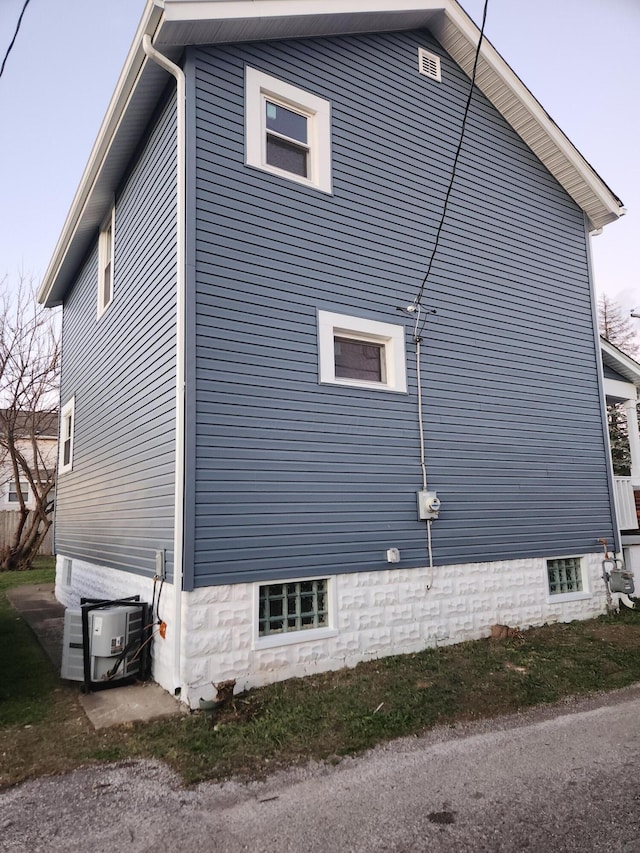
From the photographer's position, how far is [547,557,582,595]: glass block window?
28.8 feet

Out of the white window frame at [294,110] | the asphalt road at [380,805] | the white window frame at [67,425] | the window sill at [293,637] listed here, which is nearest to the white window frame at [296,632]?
the window sill at [293,637]

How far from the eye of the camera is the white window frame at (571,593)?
336 inches

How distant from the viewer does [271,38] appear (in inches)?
281

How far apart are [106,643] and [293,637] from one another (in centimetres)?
190

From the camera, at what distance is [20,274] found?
20.5 metres

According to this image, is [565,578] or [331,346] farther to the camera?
[565,578]

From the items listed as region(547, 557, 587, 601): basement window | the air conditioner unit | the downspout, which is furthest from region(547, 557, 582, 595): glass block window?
the air conditioner unit

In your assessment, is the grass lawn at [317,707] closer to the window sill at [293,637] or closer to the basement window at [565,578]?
the window sill at [293,637]

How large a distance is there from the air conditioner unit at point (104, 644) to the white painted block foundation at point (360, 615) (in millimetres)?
260

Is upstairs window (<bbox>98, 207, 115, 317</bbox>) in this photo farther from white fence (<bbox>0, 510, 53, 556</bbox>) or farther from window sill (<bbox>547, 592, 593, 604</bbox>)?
white fence (<bbox>0, 510, 53, 556</bbox>)

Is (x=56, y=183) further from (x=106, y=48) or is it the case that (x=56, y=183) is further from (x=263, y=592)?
(x=263, y=592)

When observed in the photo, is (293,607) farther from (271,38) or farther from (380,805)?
(271,38)

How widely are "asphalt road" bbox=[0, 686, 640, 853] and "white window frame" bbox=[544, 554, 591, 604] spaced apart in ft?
13.2

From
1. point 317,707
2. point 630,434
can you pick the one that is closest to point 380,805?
point 317,707
